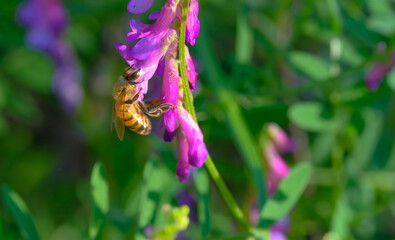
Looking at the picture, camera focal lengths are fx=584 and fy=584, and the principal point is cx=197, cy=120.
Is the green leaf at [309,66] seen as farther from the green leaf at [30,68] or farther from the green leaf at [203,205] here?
the green leaf at [30,68]

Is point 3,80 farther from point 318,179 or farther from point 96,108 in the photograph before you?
point 318,179

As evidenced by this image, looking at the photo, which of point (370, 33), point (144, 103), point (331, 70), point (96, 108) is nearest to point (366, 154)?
point (331, 70)

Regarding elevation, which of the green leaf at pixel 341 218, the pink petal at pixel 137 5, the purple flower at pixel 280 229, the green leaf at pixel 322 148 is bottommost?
the purple flower at pixel 280 229

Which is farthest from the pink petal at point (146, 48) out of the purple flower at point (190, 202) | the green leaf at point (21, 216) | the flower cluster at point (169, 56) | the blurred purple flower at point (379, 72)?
the purple flower at point (190, 202)

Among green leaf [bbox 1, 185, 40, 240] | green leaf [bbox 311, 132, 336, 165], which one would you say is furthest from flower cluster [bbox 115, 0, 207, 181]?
green leaf [bbox 311, 132, 336, 165]

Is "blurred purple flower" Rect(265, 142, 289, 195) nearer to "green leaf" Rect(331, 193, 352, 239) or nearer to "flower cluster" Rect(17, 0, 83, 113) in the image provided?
"green leaf" Rect(331, 193, 352, 239)

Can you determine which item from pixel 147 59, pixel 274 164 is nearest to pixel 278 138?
pixel 274 164
